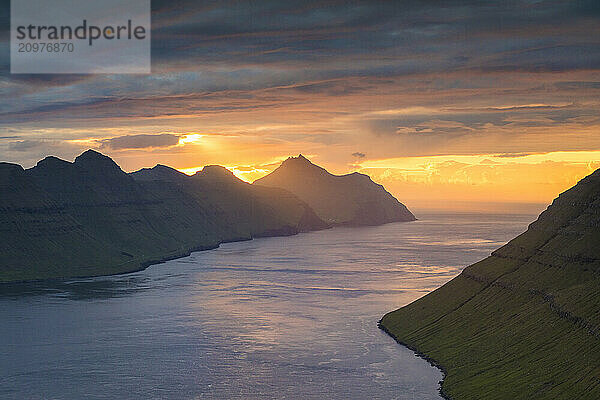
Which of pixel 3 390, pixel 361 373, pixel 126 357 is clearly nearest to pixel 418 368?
pixel 361 373

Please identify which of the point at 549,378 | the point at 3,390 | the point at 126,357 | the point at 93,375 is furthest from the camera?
the point at 126,357

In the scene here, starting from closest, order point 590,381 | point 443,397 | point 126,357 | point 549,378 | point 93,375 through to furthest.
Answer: point 590,381 < point 549,378 < point 443,397 < point 93,375 < point 126,357

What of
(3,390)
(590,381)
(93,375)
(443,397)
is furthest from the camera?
(93,375)

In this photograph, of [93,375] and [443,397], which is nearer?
[443,397]

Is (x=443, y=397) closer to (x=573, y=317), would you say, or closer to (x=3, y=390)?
(x=573, y=317)

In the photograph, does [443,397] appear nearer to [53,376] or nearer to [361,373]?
[361,373]

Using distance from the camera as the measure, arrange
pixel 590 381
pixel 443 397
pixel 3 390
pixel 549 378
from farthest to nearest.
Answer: pixel 3 390 → pixel 443 397 → pixel 549 378 → pixel 590 381

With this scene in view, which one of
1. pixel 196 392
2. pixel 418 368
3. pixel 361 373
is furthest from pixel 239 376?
pixel 418 368

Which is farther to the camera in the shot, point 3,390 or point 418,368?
point 418,368

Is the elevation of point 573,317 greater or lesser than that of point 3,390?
greater
